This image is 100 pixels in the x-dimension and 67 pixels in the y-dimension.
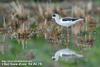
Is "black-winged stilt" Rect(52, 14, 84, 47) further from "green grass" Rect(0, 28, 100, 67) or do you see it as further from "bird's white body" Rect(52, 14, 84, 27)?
"green grass" Rect(0, 28, 100, 67)

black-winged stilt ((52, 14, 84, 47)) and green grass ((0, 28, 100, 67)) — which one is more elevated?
black-winged stilt ((52, 14, 84, 47))

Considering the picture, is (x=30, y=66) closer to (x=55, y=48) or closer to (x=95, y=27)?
(x=55, y=48)

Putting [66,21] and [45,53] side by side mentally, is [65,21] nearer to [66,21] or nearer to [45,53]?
[66,21]

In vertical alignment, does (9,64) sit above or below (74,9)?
below

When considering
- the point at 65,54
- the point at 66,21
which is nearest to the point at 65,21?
the point at 66,21

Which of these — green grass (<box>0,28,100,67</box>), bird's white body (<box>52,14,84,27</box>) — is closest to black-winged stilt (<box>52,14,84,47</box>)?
bird's white body (<box>52,14,84,27</box>)

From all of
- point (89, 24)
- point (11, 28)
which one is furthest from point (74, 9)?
point (11, 28)

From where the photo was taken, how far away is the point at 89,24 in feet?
17.0

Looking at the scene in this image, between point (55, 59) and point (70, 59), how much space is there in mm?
110

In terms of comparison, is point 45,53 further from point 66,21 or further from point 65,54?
point 66,21

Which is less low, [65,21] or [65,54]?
[65,21]

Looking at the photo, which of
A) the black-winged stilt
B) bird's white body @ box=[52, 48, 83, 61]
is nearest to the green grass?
bird's white body @ box=[52, 48, 83, 61]

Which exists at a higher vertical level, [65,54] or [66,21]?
[66,21]

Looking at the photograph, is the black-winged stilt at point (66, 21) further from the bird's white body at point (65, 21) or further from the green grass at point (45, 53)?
the green grass at point (45, 53)
